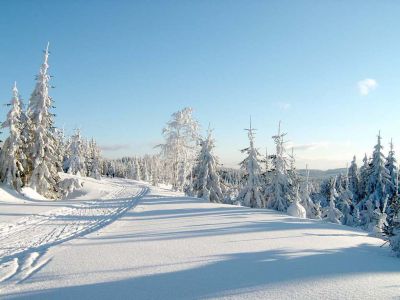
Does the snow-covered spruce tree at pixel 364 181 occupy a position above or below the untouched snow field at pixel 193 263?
above

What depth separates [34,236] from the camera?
1030cm

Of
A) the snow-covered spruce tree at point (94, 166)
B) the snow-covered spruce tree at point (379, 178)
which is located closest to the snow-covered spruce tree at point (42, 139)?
the snow-covered spruce tree at point (379, 178)

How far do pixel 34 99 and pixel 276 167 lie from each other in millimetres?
23381

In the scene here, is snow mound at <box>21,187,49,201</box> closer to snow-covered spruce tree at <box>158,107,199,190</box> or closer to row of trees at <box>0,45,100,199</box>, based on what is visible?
row of trees at <box>0,45,100,199</box>

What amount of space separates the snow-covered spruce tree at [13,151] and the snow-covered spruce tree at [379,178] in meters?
32.6

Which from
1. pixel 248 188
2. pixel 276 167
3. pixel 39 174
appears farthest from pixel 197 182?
pixel 39 174

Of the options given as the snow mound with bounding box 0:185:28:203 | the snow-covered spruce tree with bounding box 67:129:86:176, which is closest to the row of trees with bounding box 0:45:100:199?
the snow mound with bounding box 0:185:28:203

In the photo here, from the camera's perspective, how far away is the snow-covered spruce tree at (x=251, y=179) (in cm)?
3061

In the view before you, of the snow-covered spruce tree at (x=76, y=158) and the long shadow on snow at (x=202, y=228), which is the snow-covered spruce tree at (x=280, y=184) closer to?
the long shadow on snow at (x=202, y=228)

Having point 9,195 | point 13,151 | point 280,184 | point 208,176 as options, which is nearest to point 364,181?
point 280,184

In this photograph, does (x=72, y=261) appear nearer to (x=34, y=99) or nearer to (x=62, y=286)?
(x=62, y=286)

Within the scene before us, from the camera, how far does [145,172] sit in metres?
114

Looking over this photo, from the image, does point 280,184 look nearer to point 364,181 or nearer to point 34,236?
point 364,181

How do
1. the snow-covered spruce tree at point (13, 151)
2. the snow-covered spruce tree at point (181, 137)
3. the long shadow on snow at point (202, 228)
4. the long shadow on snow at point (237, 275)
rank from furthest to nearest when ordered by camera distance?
the snow-covered spruce tree at point (181, 137), the snow-covered spruce tree at point (13, 151), the long shadow on snow at point (202, 228), the long shadow on snow at point (237, 275)
